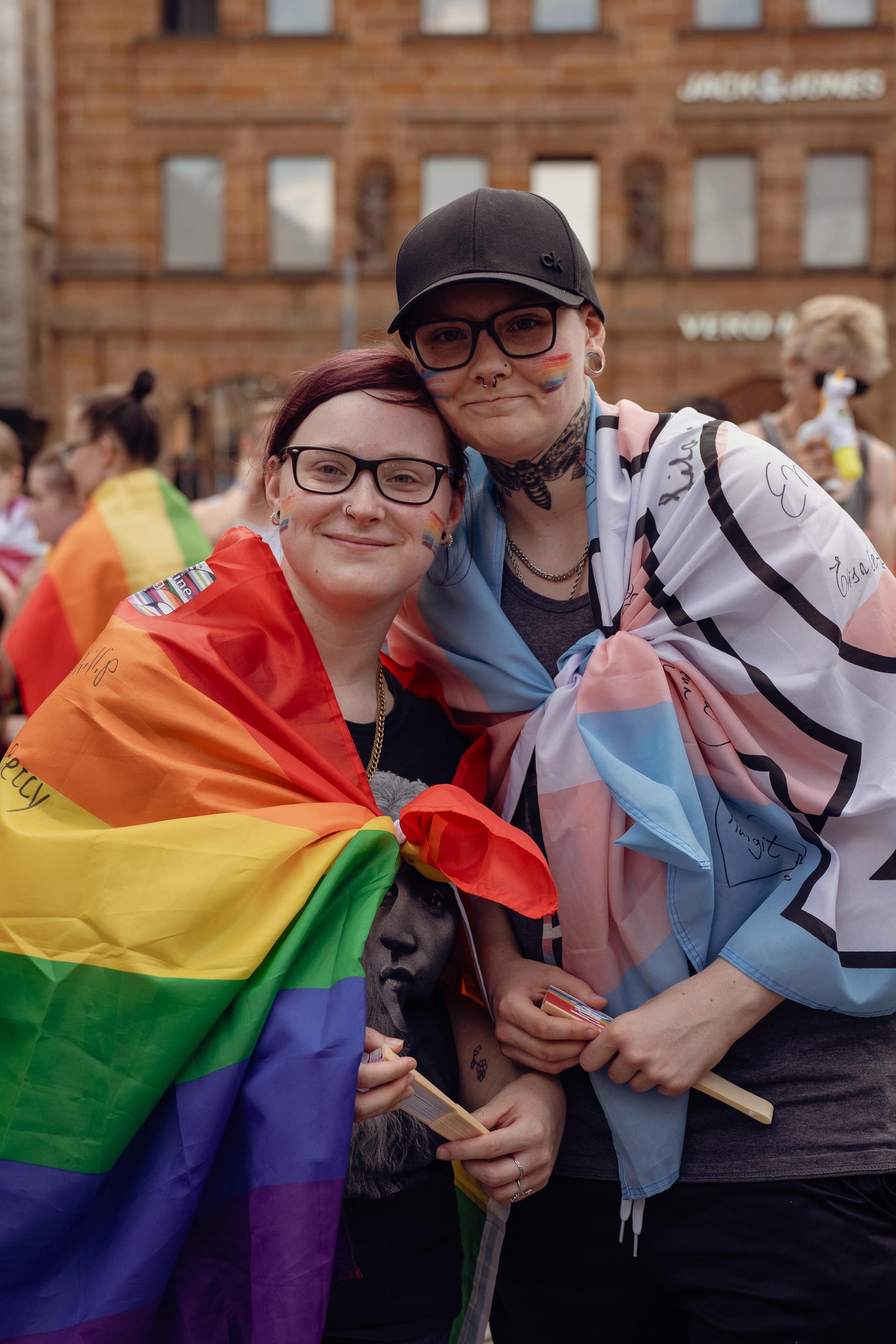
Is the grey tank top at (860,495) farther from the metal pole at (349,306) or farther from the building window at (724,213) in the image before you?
the building window at (724,213)

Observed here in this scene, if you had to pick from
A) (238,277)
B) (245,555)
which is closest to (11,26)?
(238,277)

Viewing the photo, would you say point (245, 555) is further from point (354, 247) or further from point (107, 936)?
point (354, 247)

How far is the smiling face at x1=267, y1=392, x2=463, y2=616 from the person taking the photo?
6.40ft

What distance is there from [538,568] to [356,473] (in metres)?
0.37

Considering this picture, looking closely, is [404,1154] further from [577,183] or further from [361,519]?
[577,183]

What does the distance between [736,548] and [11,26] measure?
20.3m

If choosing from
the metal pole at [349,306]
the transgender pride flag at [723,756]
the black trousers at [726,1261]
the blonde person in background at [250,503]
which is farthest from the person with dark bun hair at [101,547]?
the metal pole at [349,306]

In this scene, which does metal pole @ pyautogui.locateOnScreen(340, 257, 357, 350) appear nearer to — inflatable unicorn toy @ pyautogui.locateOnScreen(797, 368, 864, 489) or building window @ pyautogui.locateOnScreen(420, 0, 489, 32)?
building window @ pyautogui.locateOnScreen(420, 0, 489, 32)

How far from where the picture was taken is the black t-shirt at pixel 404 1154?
1831 mm

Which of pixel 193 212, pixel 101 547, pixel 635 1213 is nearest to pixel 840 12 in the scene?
pixel 193 212

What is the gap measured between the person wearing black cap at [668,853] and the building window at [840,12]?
2034 cm

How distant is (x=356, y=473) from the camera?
1.96 m

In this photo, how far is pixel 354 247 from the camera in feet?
65.0

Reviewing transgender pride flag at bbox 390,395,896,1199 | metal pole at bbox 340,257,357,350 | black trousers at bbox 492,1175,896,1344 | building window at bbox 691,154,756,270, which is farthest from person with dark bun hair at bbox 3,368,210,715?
building window at bbox 691,154,756,270
